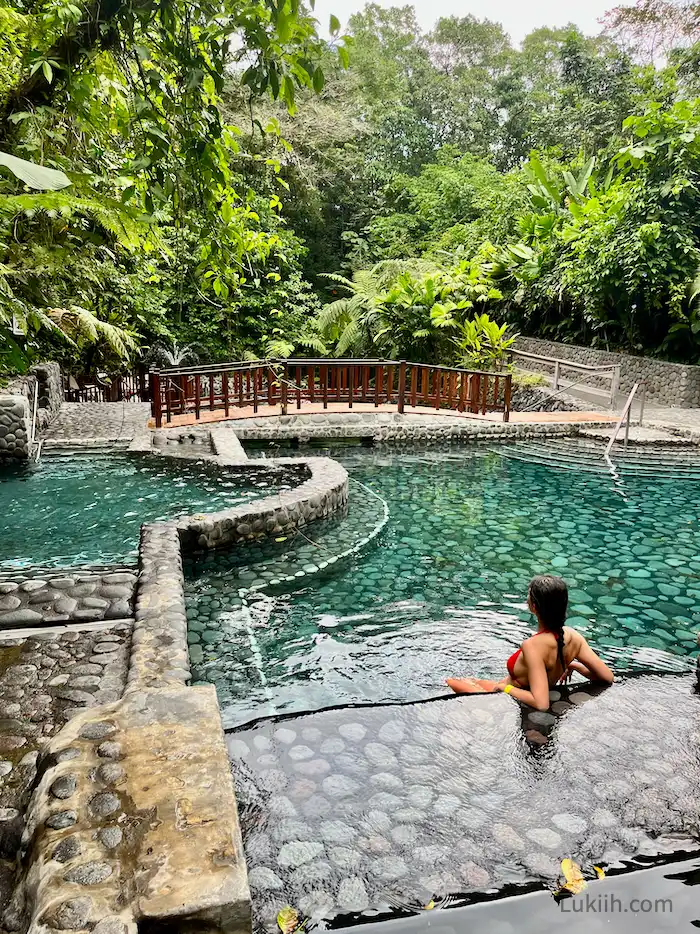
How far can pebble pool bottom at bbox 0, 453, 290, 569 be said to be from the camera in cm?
620

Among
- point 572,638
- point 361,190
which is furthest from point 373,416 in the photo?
point 361,190

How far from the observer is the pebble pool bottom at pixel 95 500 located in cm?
620

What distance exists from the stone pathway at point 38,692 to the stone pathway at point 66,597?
0.67 feet

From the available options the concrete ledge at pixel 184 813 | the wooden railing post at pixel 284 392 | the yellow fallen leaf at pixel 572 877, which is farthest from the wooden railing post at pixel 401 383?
the yellow fallen leaf at pixel 572 877

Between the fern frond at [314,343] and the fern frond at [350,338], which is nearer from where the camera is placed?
the fern frond at [350,338]

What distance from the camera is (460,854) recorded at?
103 inches

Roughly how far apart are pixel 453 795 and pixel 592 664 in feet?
4.48

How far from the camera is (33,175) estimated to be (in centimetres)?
170

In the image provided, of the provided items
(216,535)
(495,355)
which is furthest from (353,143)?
(216,535)

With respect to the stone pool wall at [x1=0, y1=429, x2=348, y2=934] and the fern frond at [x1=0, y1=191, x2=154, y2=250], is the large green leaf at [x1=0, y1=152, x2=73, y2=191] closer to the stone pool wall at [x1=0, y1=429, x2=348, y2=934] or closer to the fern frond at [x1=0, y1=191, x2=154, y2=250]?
the fern frond at [x1=0, y1=191, x2=154, y2=250]

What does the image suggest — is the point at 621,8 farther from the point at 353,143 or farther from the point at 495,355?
the point at 495,355

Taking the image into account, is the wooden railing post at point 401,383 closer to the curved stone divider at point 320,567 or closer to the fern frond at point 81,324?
the fern frond at point 81,324

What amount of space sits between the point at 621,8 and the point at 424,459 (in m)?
19.1

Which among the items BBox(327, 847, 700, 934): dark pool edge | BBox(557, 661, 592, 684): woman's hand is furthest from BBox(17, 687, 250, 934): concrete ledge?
BBox(557, 661, 592, 684): woman's hand
